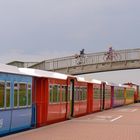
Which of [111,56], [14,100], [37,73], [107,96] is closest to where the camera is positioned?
[14,100]

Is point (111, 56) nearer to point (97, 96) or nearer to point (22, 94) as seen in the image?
point (97, 96)

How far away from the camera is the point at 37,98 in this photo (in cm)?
2286

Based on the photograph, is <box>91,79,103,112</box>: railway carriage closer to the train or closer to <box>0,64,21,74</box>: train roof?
the train

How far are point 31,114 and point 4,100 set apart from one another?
3.71 m

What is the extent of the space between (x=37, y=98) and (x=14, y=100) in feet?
13.2

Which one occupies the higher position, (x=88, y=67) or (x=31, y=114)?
(x=88, y=67)

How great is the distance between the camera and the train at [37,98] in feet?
59.4

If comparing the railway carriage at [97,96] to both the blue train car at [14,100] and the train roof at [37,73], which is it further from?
the blue train car at [14,100]

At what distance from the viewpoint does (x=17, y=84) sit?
1925 cm

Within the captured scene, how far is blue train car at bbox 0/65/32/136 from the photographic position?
17656 millimetres

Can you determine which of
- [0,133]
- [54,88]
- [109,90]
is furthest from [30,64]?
[0,133]

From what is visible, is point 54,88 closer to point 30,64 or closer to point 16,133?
point 16,133

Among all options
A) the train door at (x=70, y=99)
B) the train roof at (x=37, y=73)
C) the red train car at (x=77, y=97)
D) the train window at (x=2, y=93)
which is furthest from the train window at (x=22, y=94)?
the red train car at (x=77, y=97)

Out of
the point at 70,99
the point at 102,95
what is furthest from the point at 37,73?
the point at 102,95
